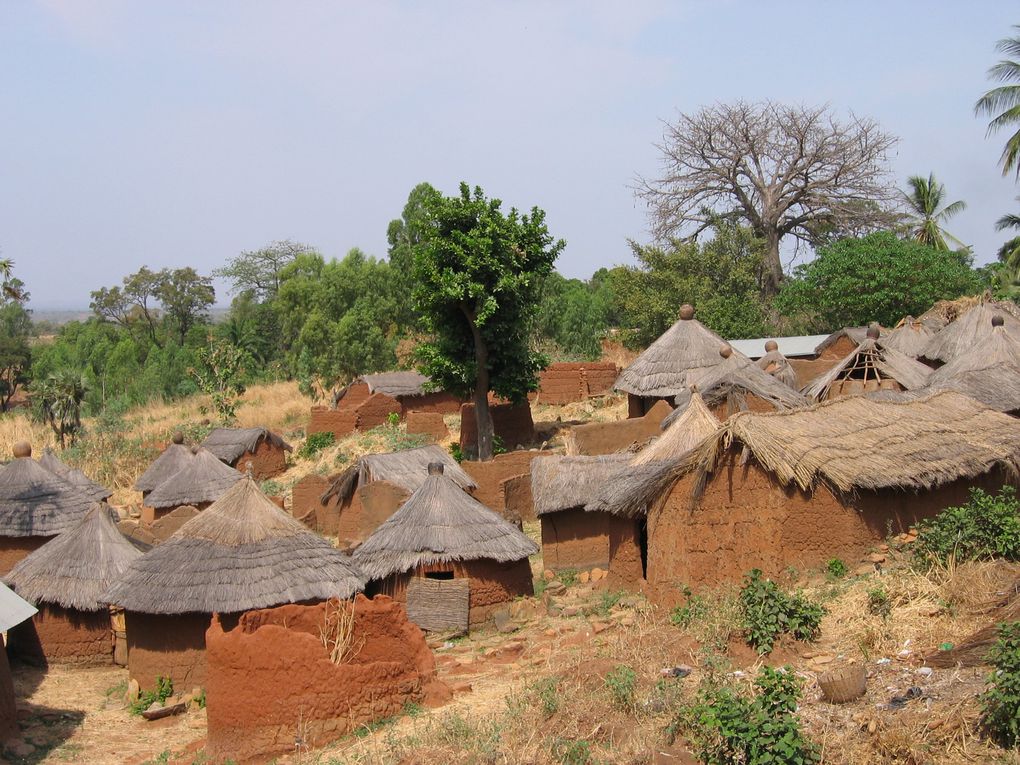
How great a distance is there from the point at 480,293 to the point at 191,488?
7428mm

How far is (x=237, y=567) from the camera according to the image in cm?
1320

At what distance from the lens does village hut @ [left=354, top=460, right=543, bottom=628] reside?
1416cm

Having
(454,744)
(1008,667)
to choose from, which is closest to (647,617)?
(454,744)

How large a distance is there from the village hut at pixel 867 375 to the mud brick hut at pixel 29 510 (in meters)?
12.6

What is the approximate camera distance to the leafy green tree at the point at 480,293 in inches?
915

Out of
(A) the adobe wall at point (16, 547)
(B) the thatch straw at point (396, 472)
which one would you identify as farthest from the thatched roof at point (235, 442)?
(A) the adobe wall at point (16, 547)

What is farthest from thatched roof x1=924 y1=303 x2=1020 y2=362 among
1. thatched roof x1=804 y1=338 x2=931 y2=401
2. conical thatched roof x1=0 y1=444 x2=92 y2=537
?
conical thatched roof x1=0 y1=444 x2=92 y2=537

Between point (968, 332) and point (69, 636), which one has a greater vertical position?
point (968, 332)

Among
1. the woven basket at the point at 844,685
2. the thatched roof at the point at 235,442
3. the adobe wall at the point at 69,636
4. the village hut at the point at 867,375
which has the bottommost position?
the adobe wall at the point at 69,636

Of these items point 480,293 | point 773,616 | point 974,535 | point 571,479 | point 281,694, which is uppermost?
point 480,293

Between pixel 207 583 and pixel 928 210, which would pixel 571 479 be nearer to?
pixel 207 583

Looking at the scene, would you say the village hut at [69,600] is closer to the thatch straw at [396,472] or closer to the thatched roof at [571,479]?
the thatch straw at [396,472]

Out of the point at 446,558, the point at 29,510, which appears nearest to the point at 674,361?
the point at 446,558

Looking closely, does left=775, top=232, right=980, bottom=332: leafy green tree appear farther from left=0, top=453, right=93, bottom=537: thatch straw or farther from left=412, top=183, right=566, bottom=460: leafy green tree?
left=0, top=453, right=93, bottom=537: thatch straw
